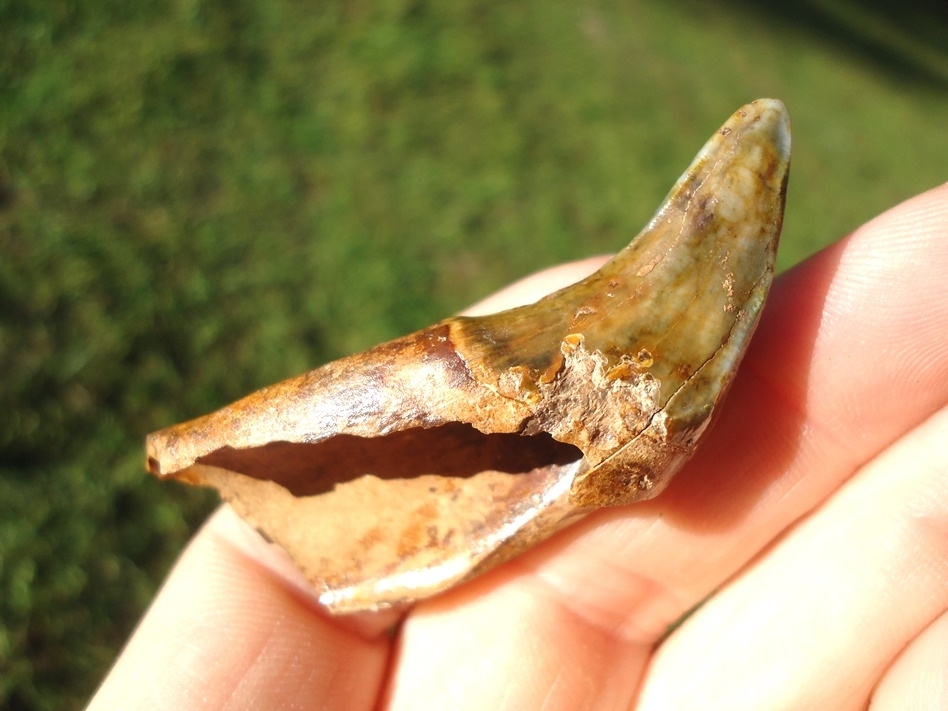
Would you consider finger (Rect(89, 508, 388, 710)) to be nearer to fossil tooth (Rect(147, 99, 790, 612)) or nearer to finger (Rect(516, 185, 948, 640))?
fossil tooth (Rect(147, 99, 790, 612))

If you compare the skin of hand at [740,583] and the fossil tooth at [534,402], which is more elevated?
the fossil tooth at [534,402]

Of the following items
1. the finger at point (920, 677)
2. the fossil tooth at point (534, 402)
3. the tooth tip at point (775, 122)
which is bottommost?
the finger at point (920, 677)

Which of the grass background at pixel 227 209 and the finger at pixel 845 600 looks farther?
the grass background at pixel 227 209

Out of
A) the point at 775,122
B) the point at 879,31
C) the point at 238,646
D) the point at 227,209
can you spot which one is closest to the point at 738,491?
the point at 775,122

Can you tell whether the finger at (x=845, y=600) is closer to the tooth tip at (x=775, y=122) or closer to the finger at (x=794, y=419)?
the finger at (x=794, y=419)

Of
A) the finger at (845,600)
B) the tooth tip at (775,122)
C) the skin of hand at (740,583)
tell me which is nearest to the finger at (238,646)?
the skin of hand at (740,583)

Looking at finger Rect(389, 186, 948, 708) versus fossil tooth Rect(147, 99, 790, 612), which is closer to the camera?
fossil tooth Rect(147, 99, 790, 612)

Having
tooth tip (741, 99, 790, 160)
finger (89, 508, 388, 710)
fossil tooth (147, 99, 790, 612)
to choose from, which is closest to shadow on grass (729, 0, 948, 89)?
tooth tip (741, 99, 790, 160)
